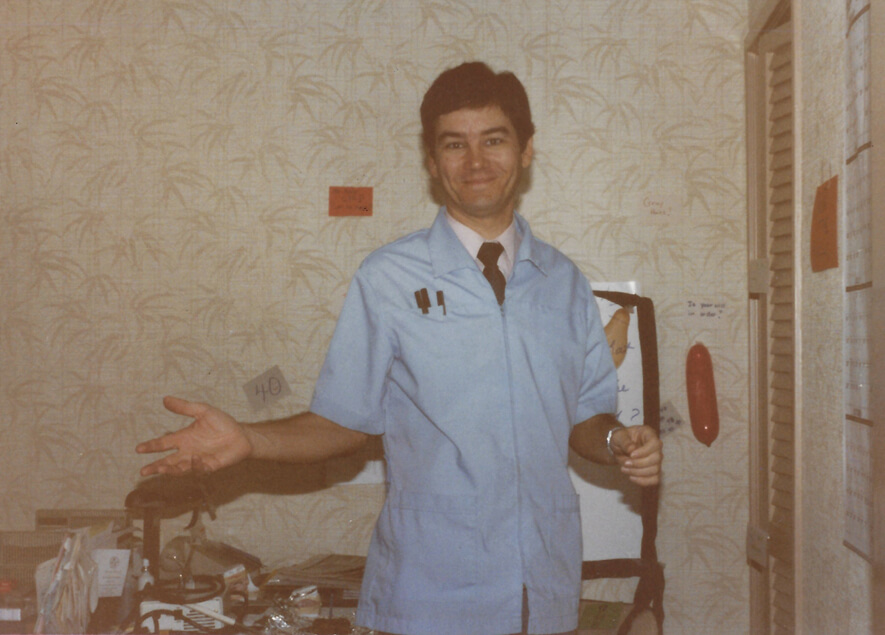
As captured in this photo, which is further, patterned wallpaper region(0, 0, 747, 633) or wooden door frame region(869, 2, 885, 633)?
patterned wallpaper region(0, 0, 747, 633)

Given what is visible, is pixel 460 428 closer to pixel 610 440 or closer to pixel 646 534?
pixel 610 440

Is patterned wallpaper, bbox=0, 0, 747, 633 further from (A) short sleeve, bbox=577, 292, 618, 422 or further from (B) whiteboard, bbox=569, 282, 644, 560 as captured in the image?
(A) short sleeve, bbox=577, 292, 618, 422

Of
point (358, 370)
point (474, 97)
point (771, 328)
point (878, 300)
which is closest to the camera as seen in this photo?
point (878, 300)

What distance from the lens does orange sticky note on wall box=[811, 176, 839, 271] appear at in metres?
1.00

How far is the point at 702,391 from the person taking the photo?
5.33 ft

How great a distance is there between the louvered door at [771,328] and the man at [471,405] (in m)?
0.41

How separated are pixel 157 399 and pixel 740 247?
1.23 m

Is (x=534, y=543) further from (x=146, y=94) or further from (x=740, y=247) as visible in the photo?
(x=146, y=94)

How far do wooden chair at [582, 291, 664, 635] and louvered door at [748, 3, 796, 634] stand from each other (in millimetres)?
204

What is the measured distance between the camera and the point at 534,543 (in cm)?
109

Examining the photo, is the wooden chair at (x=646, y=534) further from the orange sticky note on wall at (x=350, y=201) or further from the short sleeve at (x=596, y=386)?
the orange sticky note on wall at (x=350, y=201)

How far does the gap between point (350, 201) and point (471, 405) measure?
669 mm

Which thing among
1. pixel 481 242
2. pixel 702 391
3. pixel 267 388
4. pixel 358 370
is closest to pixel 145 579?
pixel 267 388

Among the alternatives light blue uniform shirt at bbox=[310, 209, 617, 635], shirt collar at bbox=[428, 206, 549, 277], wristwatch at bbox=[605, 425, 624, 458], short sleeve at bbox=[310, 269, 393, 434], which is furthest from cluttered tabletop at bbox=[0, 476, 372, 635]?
shirt collar at bbox=[428, 206, 549, 277]
